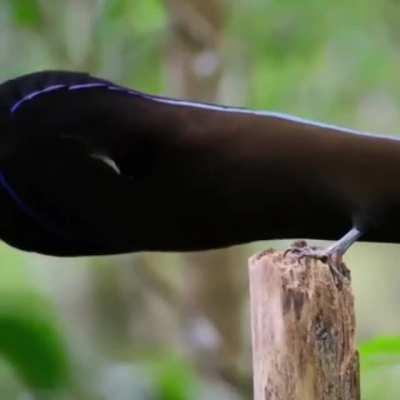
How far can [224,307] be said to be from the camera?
3.17 meters

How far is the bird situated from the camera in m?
1.29

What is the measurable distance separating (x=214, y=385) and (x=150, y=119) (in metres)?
1.68

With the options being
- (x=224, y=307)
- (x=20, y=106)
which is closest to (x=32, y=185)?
(x=20, y=106)

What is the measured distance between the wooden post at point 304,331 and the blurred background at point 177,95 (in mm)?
779

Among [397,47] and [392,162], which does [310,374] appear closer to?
[392,162]

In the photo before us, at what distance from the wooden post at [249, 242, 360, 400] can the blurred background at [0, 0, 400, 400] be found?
2.55 ft

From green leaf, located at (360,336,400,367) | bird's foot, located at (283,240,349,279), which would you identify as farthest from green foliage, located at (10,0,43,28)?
bird's foot, located at (283,240,349,279)

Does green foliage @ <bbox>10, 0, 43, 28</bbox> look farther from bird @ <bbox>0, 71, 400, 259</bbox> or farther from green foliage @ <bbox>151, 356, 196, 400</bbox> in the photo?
bird @ <bbox>0, 71, 400, 259</bbox>

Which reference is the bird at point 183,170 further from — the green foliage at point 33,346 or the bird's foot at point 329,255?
the green foliage at point 33,346

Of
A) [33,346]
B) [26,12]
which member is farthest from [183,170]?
[26,12]

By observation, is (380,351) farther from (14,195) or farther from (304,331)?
(14,195)

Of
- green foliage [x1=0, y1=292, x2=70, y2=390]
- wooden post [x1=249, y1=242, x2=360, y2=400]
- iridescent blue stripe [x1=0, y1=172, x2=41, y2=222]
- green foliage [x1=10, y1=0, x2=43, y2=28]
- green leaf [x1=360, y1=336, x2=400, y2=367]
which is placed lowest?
wooden post [x1=249, y1=242, x2=360, y2=400]

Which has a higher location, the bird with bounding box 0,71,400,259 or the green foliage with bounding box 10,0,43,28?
the green foliage with bounding box 10,0,43,28

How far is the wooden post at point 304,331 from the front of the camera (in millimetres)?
1289
